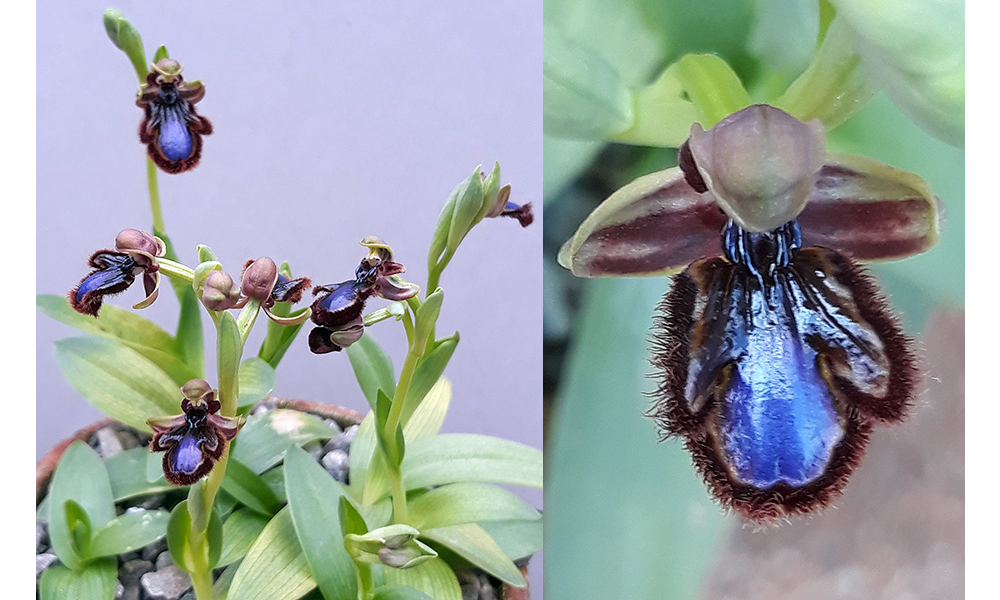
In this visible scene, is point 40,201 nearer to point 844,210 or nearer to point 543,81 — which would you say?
point 543,81

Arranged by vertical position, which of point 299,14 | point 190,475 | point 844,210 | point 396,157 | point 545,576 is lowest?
point 545,576

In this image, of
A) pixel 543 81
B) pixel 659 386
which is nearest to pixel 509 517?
pixel 659 386

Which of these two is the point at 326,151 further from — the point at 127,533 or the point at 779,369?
the point at 779,369

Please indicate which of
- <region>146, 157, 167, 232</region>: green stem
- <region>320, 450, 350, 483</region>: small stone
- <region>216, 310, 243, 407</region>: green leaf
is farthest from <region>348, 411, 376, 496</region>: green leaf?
<region>146, 157, 167, 232</region>: green stem

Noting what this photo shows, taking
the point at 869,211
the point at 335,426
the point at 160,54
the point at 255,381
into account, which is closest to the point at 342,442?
the point at 335,426

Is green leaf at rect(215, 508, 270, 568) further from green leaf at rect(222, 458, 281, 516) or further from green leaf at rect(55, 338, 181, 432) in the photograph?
green leaf at rect(55, 338, 181, 432)

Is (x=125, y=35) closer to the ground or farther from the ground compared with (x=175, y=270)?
farther from the ground
